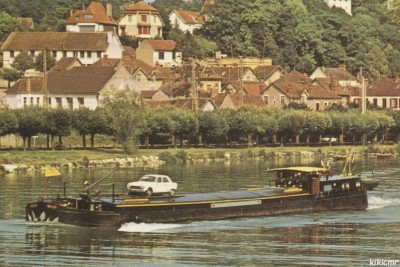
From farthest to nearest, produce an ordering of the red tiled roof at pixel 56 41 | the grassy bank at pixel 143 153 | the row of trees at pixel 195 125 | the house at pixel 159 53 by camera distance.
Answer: the house at pixel 159 53 < the red tiled roof at pixel 56 41 < the row of trees at pixel 195 125 < the grassy bank at pixel 143 153

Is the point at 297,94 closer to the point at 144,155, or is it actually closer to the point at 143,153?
the point at 143,153

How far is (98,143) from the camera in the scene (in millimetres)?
135750

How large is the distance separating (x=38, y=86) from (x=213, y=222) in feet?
292

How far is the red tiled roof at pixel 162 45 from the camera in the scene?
194m

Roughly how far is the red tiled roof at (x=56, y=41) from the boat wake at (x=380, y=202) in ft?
325

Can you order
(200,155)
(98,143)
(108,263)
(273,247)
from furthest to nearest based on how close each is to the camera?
(98,143), (200,155), (273,247), (108,263)

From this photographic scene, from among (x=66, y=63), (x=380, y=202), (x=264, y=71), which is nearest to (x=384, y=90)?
(x=264, y=71)

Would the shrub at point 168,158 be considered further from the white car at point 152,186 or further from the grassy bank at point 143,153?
the white car at point 152,186

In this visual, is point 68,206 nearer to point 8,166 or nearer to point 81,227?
point 81,227

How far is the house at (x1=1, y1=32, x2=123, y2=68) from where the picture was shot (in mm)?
180250

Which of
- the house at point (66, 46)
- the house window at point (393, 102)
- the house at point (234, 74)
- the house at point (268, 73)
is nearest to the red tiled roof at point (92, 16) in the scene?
the house at point (66, 46)

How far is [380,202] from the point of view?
84.4 m

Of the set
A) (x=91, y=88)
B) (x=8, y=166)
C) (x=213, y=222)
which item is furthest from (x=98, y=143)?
(x=213, y=222)

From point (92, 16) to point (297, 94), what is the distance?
3923cm
